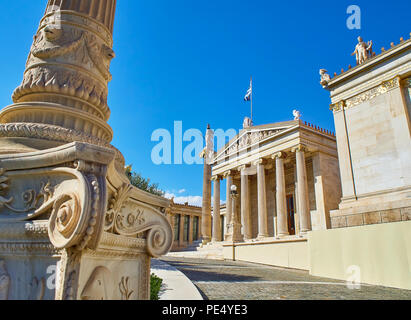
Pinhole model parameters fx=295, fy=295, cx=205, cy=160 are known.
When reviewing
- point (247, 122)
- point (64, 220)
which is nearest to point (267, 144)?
point (247, 122)

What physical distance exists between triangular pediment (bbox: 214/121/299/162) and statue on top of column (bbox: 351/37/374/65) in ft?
36.2

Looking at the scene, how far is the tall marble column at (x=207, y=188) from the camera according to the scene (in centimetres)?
3562

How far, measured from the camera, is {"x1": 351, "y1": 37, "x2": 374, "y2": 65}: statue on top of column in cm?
1619

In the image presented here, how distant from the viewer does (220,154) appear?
36.8 meters

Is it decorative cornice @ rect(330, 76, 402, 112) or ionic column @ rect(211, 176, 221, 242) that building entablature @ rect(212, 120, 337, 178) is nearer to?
ionic column @ rect(211, 176, 221, 242)

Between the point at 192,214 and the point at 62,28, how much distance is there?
4988 centimetres

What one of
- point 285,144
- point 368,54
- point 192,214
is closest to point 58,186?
point 368,54

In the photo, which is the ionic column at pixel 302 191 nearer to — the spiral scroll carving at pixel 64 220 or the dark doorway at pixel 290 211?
the dark doorway at pixel 290 211

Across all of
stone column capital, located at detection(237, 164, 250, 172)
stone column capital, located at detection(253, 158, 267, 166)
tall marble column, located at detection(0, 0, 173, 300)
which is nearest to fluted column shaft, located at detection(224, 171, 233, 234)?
stone column capital, located at detection(237, 164, 250, 172)

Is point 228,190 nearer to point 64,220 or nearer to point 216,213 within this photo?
point 216,213

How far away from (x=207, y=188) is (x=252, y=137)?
32.1 ft

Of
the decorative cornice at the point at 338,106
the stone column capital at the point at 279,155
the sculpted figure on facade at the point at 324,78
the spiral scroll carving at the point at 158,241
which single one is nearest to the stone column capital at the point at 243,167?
the stone column capital at the point at 279,155

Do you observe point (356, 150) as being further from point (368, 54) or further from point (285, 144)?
point (285, 144)

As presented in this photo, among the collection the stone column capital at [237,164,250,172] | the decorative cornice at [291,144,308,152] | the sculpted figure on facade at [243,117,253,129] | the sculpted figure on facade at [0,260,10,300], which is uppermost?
the sculpted figure on facade at [243,117,253,129]
